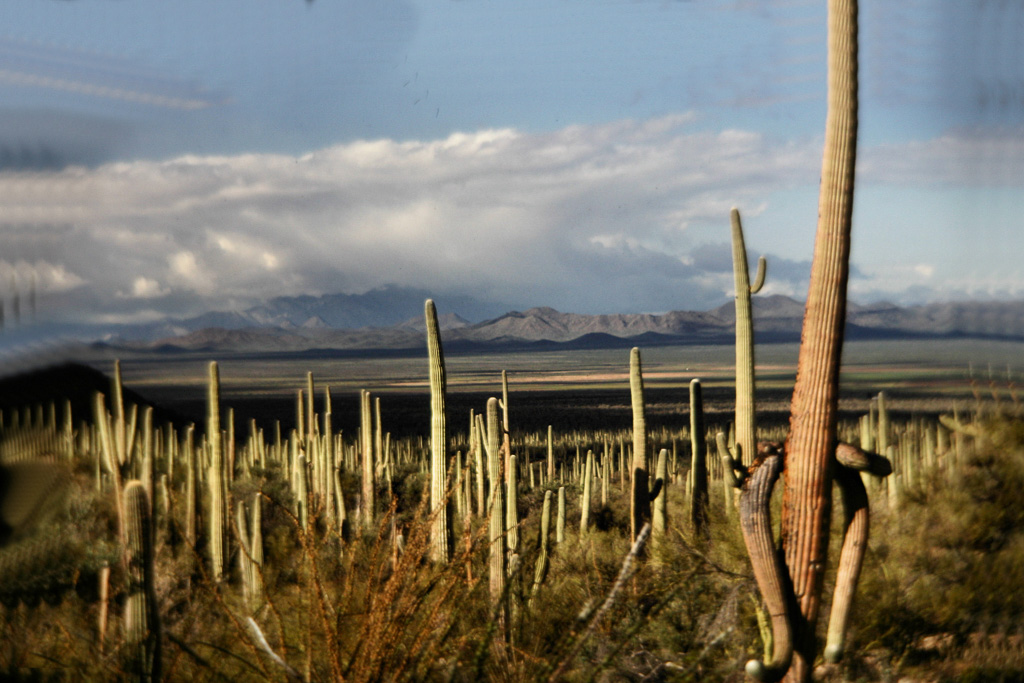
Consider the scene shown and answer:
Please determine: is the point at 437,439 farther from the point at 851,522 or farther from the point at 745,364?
the point at 851,522

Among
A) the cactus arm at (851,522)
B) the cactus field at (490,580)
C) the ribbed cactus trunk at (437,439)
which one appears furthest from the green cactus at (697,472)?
the cactus arm at (851,522)

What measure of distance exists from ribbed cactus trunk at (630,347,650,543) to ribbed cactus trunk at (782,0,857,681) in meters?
4.15

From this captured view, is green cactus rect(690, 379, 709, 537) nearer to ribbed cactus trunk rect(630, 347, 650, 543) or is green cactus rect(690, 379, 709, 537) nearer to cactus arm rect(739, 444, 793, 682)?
ribbed cactus trunk rect(630, 347, 650, 543)

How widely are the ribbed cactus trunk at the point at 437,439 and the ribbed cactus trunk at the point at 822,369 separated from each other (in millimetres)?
3395

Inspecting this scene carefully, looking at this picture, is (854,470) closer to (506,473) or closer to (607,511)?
(506,473)

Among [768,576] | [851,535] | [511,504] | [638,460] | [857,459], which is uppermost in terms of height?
[857,459]

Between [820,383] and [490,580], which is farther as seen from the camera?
[490,580]

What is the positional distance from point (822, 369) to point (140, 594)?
12.4ft

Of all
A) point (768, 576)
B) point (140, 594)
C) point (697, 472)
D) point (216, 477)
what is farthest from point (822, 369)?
point (216, 477)

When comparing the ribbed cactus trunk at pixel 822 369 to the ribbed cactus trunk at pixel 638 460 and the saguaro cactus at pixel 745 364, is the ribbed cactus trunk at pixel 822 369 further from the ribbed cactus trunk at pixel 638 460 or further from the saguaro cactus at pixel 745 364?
the ribbed cactus trunk at pixel 638 460

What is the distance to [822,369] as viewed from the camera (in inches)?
186

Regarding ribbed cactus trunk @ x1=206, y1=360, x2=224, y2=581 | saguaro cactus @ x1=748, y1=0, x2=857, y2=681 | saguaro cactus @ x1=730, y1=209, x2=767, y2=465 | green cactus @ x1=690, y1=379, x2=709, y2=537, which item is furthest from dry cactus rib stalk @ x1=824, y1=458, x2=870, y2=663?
ribbed cactus trunk @ x1=206, y1=360, x2=224, y2=581

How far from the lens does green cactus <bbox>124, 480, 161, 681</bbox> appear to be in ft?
12.2

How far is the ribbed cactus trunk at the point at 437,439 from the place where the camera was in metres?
7.67
